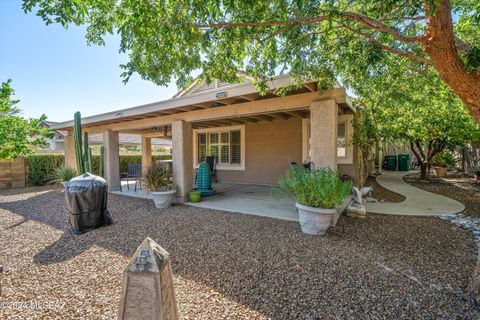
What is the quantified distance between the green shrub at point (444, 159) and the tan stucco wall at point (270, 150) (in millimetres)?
11854

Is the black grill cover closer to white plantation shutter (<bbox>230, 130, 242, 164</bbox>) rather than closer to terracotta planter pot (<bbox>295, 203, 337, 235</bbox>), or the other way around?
terracotta planter pot (<bbox>295, 203, 337, 235</bbox>)

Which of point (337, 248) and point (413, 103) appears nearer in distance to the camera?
point (337, 248)

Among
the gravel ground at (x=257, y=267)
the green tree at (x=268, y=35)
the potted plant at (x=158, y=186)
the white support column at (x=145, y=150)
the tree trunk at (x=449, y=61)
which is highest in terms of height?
the green tree at (x=268, y=35)

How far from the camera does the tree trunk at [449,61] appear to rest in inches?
89.4

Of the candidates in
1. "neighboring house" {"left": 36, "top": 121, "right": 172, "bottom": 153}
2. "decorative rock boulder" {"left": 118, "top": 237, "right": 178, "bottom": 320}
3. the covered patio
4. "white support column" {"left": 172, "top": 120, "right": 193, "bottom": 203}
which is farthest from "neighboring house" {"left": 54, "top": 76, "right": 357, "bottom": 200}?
"decorative rock boulder" {"left": 118, "top": 237, "right": 178, "bottom": 320}

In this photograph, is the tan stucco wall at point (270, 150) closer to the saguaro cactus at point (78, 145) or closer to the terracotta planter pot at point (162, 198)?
the terracotta planter pot at point (162, 198)

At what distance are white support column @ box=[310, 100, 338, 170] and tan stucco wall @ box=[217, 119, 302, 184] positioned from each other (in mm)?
3635

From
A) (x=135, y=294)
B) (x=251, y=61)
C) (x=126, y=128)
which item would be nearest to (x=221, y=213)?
(x=251, y=61)

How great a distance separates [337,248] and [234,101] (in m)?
3.84

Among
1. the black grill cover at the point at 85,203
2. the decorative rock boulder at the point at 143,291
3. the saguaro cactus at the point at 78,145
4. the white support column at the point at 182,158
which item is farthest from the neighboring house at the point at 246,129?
the decorative rock boulder at the point at 143,291

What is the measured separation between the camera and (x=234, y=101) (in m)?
5.58

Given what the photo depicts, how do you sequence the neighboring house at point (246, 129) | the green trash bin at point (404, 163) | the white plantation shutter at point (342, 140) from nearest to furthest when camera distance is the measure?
the neighboring house at point (246, 129), the white plantation shutter at point (342, 140), the green trash bin at point (404, 163)

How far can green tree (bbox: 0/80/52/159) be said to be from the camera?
29.6ft

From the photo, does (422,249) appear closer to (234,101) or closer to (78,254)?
(234,101)
